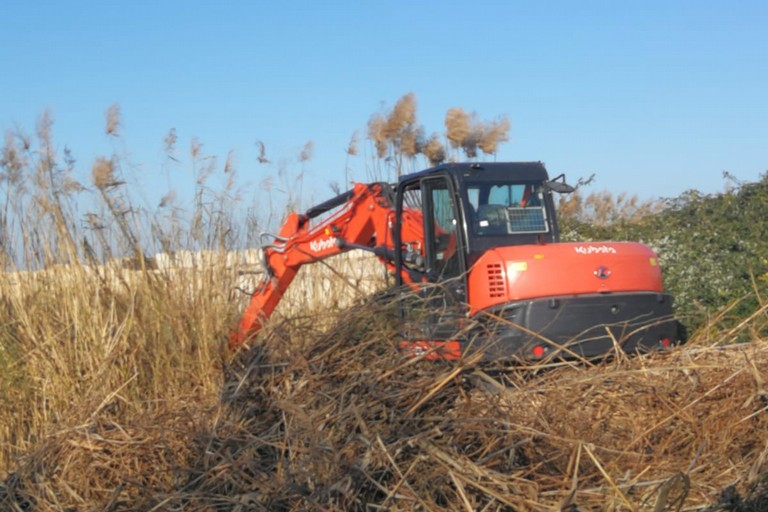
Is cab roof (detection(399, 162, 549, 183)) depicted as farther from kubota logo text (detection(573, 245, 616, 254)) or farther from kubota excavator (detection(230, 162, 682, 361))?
kubota logo text (detection(573, 245, 616, 254))

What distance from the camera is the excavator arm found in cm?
873

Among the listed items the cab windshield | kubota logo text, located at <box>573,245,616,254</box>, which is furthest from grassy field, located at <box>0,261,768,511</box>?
the cab windshield

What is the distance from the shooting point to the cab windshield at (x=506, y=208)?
25.9 ft

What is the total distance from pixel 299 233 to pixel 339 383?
14.7 feet

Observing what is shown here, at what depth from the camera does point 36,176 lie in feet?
26.0

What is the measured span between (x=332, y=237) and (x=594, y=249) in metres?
2.53

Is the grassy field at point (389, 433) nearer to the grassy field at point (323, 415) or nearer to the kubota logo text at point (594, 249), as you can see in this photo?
the grassy field at point (323, 415)

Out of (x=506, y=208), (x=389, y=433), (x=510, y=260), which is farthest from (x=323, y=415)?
(x=506, y=208)

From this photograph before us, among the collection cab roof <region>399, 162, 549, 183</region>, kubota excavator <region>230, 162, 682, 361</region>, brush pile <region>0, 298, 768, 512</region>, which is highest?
cab roof <region>399, 162, 549, 183</region>

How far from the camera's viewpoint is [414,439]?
4414 millimetres

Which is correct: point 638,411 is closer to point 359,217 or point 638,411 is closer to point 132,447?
point 132,447

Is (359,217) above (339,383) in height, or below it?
above

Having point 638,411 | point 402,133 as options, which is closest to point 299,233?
point 402,133

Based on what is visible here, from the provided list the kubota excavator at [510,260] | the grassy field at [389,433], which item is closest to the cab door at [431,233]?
the kubota excavator at [510,260]
